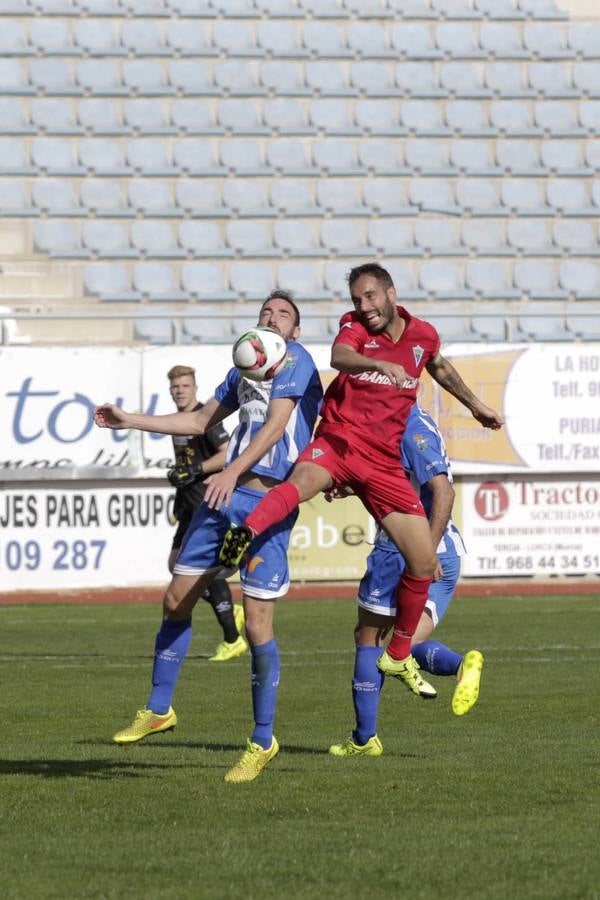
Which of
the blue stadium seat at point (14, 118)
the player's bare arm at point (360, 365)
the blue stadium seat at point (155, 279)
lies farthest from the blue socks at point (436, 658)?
the blue stadium seat at point (14, 118)

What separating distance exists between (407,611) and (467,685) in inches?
22.7

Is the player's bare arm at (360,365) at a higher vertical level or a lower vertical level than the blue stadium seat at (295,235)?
lower

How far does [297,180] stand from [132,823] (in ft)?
67.3

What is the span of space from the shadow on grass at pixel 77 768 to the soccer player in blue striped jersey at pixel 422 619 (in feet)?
3.27

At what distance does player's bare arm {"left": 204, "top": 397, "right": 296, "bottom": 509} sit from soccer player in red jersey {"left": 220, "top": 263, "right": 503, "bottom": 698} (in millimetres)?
205

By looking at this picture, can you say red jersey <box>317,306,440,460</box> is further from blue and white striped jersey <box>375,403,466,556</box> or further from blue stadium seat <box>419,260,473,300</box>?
blue stadium seat <box>419,260,473,300</box>

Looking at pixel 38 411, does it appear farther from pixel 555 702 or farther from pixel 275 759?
pixel 275 759

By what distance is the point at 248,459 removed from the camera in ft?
23.8

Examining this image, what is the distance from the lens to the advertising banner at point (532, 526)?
2152 cm

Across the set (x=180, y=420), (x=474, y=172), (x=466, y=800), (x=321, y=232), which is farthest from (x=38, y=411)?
(x=466, y=800)

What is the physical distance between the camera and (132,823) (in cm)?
623

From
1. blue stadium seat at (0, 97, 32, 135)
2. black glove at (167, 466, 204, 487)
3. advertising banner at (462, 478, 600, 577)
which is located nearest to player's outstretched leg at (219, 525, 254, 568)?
black glove at (167, 466, 204, 487)

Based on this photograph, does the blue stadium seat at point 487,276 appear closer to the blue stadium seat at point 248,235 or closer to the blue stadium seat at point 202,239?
the blue stadium seat at point 248,235

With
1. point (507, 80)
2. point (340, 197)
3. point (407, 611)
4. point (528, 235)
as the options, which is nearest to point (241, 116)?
point (340, 197)
